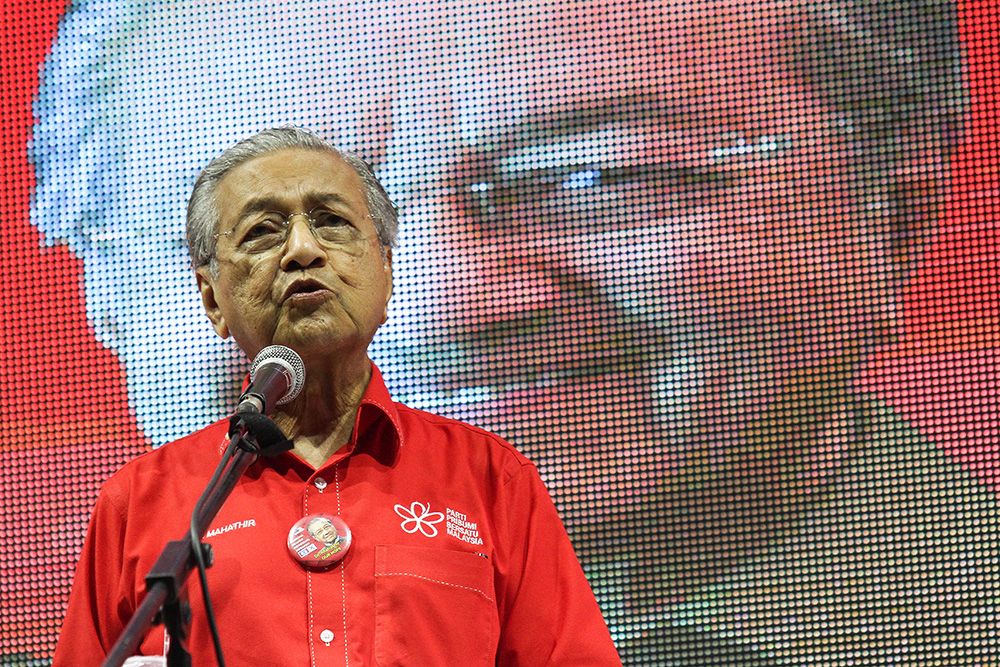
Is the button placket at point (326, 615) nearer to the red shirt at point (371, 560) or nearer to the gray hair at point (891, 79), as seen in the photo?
the red shirt at point (371, 560)

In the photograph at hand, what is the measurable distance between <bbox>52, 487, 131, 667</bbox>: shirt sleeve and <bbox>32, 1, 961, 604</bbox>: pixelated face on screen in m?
0.58

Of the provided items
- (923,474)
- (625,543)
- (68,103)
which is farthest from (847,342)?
(68,103)

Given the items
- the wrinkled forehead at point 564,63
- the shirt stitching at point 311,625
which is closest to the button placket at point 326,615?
the shirt stitching at point 311,625

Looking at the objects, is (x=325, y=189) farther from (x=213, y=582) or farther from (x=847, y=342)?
(x=847, y=342)

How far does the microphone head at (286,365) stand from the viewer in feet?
6.31

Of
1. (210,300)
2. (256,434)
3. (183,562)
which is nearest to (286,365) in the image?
(256,434)

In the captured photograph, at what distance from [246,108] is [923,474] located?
1.98 m

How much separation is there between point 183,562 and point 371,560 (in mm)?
693

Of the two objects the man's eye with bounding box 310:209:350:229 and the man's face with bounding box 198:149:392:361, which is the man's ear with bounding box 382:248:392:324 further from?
the man's eye with bounding box 310:209:350:229

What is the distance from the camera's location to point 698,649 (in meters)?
2.81

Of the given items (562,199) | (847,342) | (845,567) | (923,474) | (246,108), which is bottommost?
(845,567)

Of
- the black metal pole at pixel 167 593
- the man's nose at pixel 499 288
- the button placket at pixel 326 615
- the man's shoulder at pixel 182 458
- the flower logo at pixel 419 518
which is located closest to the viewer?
the black metal pole at pixel 167 593

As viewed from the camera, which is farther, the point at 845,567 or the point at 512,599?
the point at 845,567

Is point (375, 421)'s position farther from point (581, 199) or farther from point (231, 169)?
point (581, 199)
